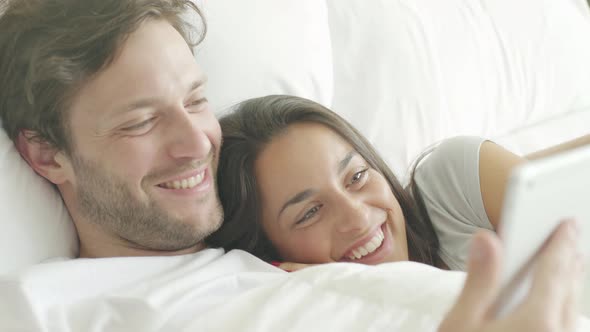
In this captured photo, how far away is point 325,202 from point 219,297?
29 cm

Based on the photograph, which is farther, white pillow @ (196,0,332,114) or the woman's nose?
white pillow @ (196,0,332,114)

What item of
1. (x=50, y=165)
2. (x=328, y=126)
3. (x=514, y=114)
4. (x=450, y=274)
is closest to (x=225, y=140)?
(x=328, y=126)

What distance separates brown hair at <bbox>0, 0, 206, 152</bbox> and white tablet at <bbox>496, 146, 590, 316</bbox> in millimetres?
763

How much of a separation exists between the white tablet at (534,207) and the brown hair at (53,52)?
763 mm

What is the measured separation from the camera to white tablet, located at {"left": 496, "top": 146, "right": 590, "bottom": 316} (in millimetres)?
535

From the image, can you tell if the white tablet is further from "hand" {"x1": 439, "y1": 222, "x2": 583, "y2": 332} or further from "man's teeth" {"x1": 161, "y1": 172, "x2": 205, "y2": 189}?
"man's teeth" {"x1": 161, "y1": 172, "x2": 205, "y2": 189}

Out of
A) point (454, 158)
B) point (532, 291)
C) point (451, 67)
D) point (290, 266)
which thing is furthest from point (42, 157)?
point (451, 67)

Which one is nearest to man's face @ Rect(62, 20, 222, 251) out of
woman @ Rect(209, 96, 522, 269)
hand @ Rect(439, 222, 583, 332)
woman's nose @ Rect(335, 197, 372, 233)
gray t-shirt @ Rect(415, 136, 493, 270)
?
woman @ Rect(209, 96, 522, 269)

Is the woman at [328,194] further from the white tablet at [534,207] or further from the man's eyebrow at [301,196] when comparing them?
the white tablet at [534,207]

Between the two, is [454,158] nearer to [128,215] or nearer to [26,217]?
[128,215]

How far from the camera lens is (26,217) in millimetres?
1159

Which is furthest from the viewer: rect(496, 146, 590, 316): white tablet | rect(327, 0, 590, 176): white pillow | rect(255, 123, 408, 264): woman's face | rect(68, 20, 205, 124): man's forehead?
rect(327, 0, 590, 176): white pillow

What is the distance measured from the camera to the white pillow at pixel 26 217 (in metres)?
1.13

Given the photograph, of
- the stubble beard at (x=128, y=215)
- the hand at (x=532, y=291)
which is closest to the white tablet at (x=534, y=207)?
the hand at (x=532, y=291)
